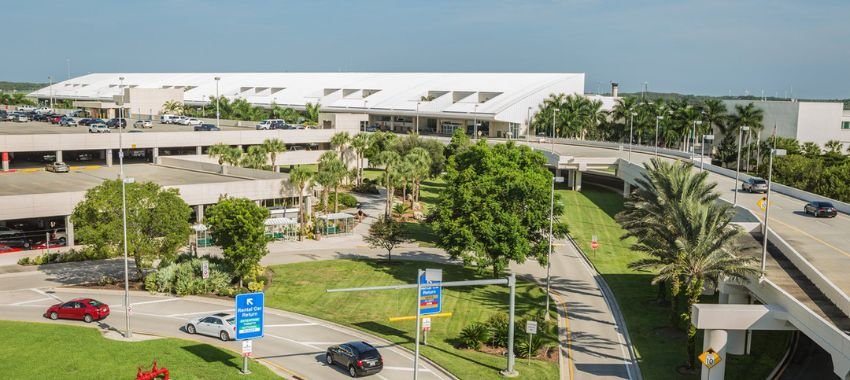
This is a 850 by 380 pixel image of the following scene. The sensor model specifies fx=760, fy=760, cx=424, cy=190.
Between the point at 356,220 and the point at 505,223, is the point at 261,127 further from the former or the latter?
the point at 505,223

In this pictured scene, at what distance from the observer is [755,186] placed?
72375mm

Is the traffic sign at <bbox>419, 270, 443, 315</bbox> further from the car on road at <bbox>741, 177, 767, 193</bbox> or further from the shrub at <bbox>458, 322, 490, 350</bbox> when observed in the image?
the car on road at <bbox>741, 177, 767, 193</bbox>

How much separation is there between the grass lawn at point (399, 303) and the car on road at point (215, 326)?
6261 millimetres

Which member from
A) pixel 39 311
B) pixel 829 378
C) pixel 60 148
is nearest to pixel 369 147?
pixel 60 148

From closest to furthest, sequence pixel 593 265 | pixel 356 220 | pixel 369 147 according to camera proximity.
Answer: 1. pixel 593 265
2. pixel 356 220
3. pixel 369 147

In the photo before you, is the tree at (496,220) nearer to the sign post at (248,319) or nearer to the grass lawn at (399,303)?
the grass lawn at (399,303)

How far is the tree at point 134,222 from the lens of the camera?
47000mm

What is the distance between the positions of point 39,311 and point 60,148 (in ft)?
135

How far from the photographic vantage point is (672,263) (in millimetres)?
39094

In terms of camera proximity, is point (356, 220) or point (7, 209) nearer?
point (7, 209)

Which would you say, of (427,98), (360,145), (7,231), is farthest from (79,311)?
(427,98)

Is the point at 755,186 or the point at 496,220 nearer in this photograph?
the point at 496,220

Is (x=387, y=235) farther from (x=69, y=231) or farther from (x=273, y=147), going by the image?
(x=273, y=147)

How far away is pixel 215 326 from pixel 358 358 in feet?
31.3
